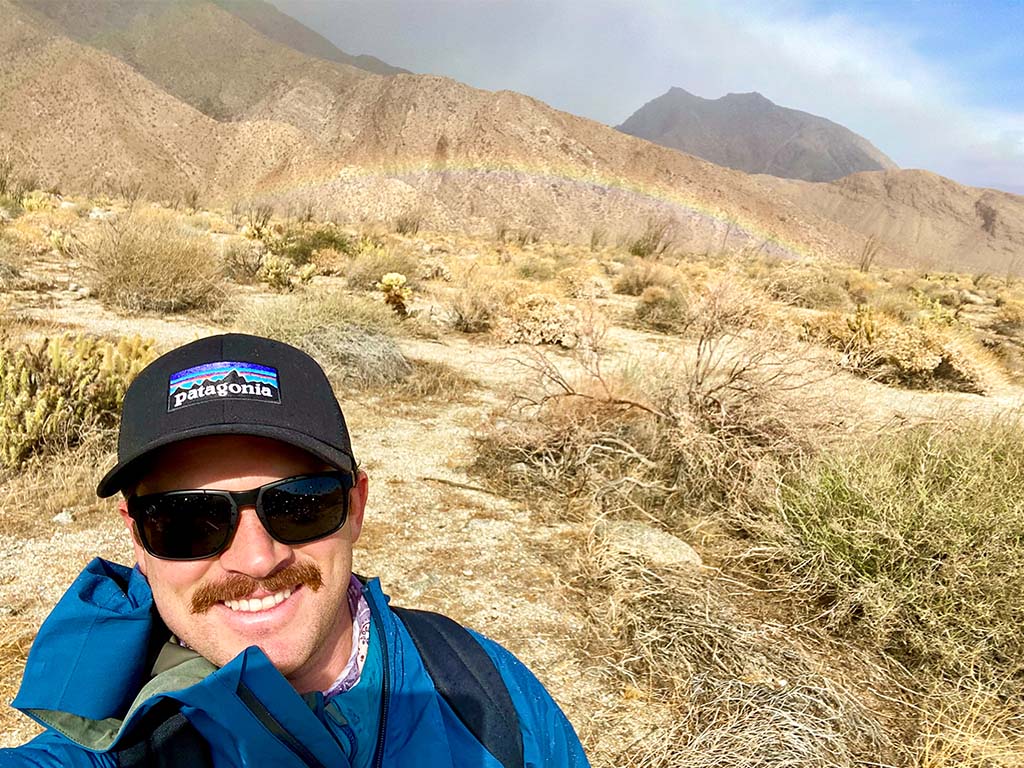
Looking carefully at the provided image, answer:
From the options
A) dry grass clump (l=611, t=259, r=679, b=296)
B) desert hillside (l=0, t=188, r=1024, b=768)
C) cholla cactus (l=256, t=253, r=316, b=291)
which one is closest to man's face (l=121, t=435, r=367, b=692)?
desert hillside (l=0, t=188, r=1024, b=768)

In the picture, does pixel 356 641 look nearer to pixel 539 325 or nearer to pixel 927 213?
pixel 539 325

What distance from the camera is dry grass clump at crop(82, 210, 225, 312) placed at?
8664mm

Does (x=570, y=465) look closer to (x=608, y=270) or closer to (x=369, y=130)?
(x=608, y=270)

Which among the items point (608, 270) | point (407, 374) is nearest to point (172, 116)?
point (608, 270)

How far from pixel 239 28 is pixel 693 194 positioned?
307 feet

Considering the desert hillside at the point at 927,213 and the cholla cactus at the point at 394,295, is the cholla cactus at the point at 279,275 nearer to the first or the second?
the cholla cactus at the point at 394,295

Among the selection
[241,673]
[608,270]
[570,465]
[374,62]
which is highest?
[374,62]

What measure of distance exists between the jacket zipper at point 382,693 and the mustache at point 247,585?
0.76 feet

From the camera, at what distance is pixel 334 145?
88.0 m

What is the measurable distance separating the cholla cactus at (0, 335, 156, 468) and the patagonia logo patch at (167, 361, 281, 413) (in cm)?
384

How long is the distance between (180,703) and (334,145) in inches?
3846

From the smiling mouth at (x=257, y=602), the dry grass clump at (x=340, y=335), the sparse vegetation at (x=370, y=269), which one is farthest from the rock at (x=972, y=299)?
the smiling mouth at (x=257, y=602)

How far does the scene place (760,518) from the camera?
12.3 ft

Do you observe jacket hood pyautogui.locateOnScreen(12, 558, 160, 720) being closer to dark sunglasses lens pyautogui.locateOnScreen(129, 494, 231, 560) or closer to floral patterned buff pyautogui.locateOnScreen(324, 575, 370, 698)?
dark sunglasses lens pyautogui.locateOnScreen(129, 494, 231, 560)
